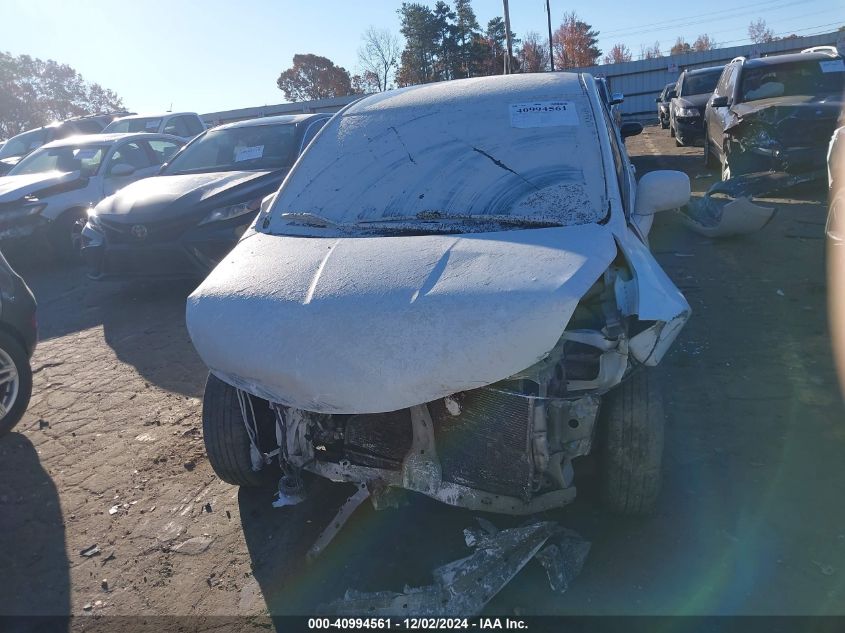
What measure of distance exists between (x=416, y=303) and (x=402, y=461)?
72cm

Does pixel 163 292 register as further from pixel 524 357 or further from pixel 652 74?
pixel 652 74

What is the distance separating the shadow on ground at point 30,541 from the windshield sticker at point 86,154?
658 cm

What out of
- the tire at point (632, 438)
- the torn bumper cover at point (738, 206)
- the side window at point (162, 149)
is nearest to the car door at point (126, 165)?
the side window at point (162, 149)

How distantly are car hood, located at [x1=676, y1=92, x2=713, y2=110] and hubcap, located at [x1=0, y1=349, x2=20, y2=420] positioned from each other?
13563 mm

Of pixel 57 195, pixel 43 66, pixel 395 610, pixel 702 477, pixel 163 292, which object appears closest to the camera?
pixel 395 610

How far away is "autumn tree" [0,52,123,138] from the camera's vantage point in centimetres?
4634

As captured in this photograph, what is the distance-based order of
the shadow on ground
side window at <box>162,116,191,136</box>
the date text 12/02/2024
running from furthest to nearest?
side window at <box>162,116,191,136</box> < the shadow on ground < the date text 12/02/2024

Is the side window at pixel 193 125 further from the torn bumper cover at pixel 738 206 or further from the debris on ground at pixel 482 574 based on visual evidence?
the debris on ground at pixel 482 574

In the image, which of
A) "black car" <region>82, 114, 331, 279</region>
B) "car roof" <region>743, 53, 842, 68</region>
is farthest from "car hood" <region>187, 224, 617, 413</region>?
"car roof" <region>743, 53, 842, 68</region>

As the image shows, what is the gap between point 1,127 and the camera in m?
46.0

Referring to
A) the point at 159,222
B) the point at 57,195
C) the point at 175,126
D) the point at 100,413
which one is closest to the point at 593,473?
the point at 100,413

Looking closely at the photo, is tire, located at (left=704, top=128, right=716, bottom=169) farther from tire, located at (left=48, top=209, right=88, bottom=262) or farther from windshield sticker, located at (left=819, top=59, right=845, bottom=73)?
tire, located at (left=48, top=209, right=88, bottom=262)

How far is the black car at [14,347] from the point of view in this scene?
409cm

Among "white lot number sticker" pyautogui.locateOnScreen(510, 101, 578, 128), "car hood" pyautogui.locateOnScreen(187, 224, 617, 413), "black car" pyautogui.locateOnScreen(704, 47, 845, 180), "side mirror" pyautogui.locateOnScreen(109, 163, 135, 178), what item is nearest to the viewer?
"car hood" pyautogui.locateOnScreen(187, 224, 617, 413)
